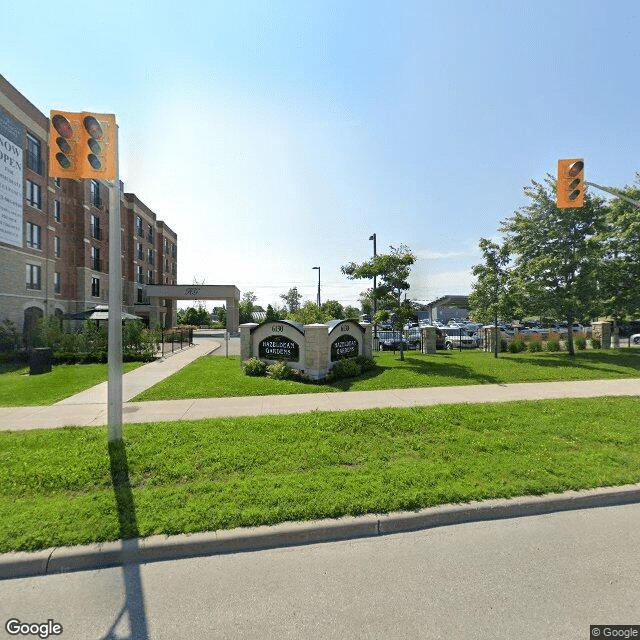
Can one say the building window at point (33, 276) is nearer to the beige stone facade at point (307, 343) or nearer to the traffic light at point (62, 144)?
the beige stone facade at point (307, 343)

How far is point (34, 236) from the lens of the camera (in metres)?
25.0

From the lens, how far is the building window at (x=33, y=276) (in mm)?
24516

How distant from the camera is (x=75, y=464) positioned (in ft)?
15.3

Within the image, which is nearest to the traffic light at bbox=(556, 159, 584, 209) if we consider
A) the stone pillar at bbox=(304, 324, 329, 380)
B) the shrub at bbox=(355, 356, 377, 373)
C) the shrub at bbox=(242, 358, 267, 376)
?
the stone pillar at bbox=(304, 324, 329, 380)

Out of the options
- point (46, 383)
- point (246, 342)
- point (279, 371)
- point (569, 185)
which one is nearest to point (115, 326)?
point (279, 371)

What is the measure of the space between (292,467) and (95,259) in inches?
1423

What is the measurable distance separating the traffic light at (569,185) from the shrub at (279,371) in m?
8.25

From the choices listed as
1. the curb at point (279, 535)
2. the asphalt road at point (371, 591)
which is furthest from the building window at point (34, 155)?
the asphalt road at point (371, 591)

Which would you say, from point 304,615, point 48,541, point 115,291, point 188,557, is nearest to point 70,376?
point 115,291

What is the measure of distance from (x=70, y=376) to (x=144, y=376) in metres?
2.59

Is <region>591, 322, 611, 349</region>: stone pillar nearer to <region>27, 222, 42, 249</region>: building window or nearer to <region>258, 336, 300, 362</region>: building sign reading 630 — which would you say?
<region>258, 336, 300, 362</region>: building sign reading 630

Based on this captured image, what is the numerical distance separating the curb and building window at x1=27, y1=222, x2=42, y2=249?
29028 mm

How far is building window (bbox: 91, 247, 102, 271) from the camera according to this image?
32.3 metres

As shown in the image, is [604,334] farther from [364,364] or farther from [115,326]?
[115,326]
